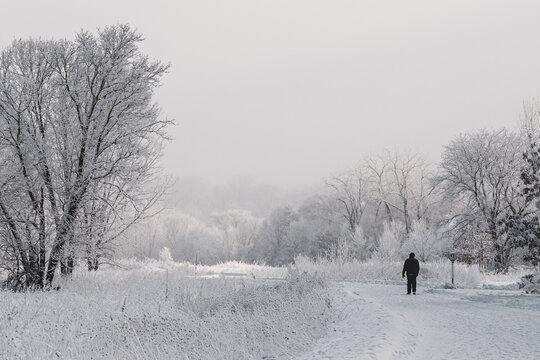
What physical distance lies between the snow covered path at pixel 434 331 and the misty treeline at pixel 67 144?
9020 mm

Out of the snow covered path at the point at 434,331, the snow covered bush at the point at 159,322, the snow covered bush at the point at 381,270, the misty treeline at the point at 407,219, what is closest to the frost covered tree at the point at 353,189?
the misty treeline at the point at 407,219

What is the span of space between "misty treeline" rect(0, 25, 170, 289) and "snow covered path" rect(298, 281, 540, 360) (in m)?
9.02

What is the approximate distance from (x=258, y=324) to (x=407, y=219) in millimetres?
50211

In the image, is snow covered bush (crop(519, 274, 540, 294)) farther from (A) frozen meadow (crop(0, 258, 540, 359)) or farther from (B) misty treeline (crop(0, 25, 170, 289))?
(B) misty treeline (crop(0, 25, 170, 289))

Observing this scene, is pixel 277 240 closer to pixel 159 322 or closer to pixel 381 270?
pixel 381 270

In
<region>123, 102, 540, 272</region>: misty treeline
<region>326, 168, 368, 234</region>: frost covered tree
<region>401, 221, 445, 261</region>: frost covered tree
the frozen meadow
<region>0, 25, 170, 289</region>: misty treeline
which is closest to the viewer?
the frozen meadow

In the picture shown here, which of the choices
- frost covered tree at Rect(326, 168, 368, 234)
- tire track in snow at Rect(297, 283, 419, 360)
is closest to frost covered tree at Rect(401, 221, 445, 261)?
frost covered tree at Rect(326, 168, 368, 234)

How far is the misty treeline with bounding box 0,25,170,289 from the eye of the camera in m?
17.9

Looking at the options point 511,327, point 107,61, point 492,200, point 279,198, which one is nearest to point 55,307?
point 107,61

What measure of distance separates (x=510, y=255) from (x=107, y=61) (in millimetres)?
32073

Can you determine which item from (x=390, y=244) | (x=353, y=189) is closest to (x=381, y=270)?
(x=390, y=244)

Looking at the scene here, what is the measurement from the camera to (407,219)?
58.7 m

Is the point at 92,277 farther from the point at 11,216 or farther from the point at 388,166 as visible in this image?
the point at 388,166

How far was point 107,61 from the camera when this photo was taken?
746 inches
